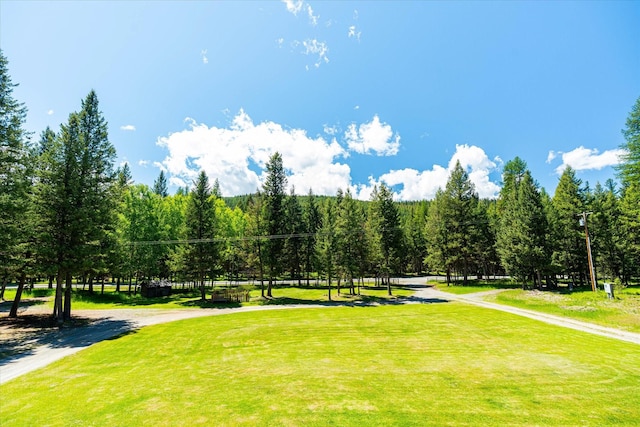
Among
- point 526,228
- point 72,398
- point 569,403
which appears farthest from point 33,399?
point 526,228

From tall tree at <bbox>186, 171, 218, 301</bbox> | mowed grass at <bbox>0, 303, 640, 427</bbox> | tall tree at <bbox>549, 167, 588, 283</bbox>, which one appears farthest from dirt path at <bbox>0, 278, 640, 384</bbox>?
tall tree at <bbox>549, 167, 588, 283</bbox>

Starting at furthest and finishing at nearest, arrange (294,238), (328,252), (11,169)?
(294,238) < (328,252) < (11,169)

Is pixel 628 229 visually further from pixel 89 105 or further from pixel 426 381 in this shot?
pixel 89 105

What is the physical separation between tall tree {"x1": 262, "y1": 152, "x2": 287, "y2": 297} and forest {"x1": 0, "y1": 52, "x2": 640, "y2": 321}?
160 millimetres

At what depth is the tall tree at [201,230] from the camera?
37.1m

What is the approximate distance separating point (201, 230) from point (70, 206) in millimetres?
15943

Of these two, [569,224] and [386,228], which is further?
[569,224]

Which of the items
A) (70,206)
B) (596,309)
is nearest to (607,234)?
(596,309)

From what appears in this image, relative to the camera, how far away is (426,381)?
1021 centimetres

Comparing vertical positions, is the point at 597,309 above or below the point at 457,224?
below

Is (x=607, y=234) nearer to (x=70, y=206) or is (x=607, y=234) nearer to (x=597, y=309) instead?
(x=597, y=309)

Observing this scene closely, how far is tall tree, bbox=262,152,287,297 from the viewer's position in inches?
1576

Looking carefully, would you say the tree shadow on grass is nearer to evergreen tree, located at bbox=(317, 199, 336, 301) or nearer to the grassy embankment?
evergreen tree, located at bbox=(317, 199, 336, 301)

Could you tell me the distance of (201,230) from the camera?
3812 centimetres
